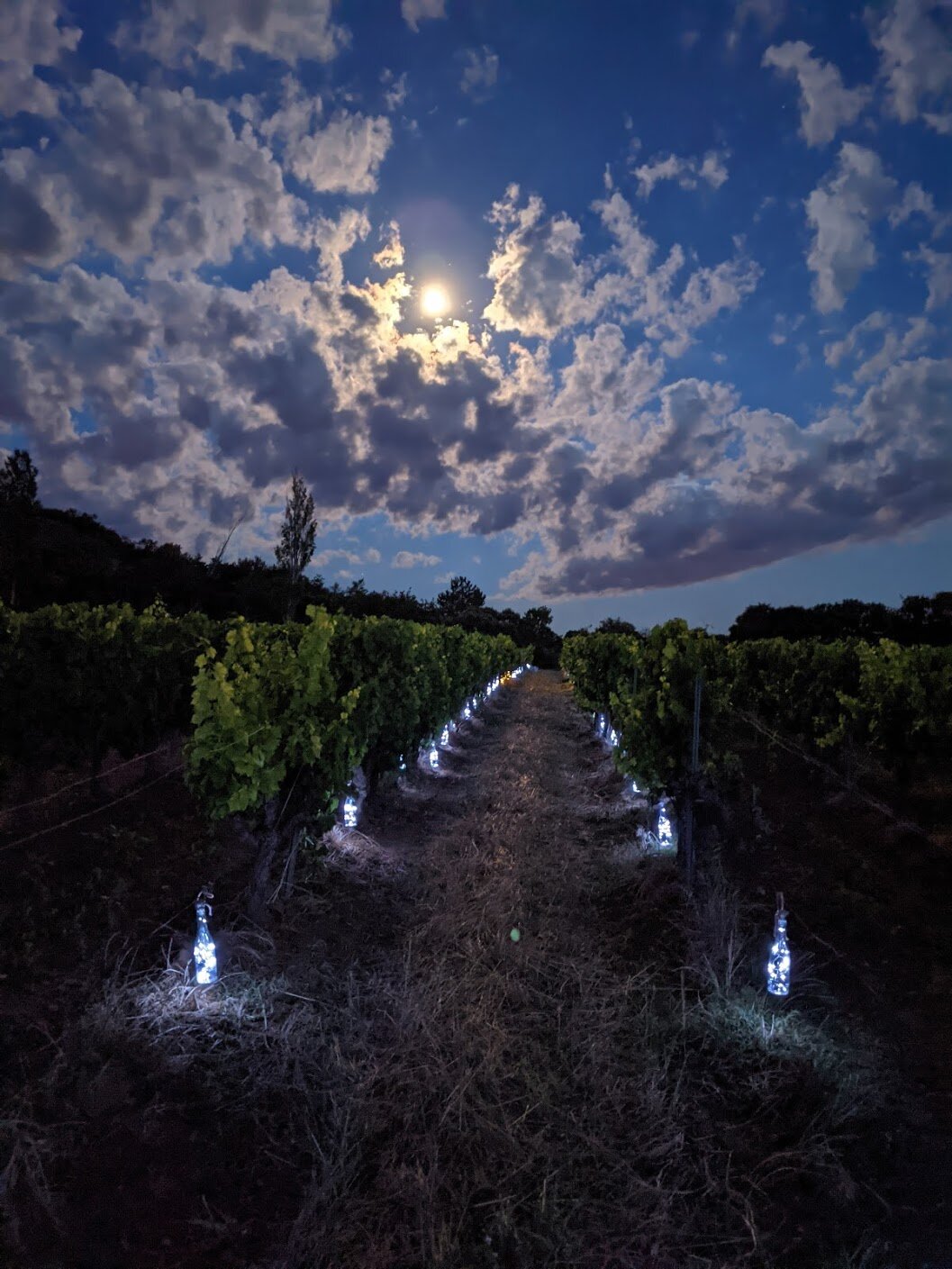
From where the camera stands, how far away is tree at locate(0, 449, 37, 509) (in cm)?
3406

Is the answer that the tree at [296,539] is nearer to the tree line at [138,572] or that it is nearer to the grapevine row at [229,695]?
the tree line at [138,572]

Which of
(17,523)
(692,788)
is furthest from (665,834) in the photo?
(17,523)

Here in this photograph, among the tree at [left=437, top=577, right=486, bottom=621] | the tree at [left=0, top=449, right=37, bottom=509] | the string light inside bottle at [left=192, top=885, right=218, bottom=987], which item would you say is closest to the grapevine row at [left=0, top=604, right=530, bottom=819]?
the string light inside bottle at [left=192, top=885, right=218, bottom=987]

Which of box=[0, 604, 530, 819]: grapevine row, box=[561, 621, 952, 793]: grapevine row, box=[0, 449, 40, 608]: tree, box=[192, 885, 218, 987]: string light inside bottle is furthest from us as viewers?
box=[0, 449, 40, 608]: tree

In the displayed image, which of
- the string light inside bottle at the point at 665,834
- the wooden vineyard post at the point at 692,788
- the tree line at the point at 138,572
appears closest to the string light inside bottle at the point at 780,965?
the wooden vineyard post at the point at 692,788

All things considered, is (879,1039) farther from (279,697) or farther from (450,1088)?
(279,697)

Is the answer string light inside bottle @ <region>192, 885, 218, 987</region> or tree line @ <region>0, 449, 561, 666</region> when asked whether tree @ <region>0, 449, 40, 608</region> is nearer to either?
tree line @ <region>0, 449, 561, 666</region>

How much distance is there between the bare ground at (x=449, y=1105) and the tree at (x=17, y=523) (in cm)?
2573

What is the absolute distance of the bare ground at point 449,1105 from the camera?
2740 millimetres

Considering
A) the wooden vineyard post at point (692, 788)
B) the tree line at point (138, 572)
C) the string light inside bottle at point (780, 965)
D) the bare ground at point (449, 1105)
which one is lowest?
the bare ground at point (449, 1105)

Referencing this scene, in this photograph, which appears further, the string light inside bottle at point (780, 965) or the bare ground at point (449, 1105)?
the string light inside bottle at point (780, 965)

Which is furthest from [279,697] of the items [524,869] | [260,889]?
[524,869]

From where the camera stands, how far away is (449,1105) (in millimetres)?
3316

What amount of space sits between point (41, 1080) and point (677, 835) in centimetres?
587
